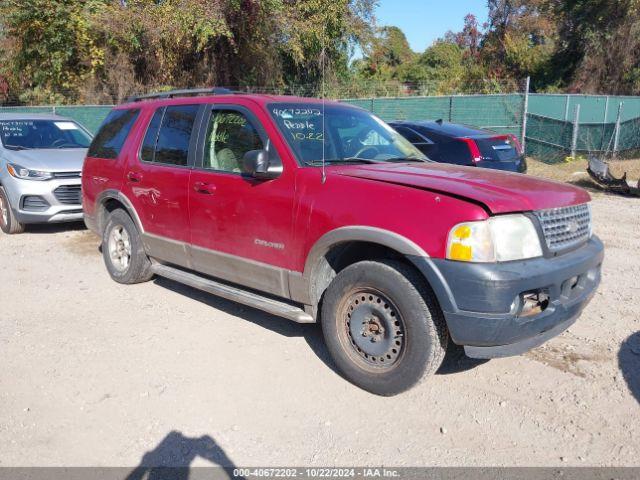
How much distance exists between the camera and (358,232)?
3.68 metres

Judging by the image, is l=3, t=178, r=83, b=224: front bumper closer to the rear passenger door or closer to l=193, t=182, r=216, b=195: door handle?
the rear passenger door

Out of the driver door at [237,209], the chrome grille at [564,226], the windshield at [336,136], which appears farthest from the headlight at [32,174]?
the chrome grille at [564,226]

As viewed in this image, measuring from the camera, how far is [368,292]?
A: 377 centimetres

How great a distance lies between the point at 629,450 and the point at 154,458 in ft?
8.71

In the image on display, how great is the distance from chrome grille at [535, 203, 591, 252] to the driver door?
173 cm

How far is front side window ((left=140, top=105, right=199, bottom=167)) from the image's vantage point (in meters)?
5.16

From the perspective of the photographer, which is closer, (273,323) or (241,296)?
(241,296)

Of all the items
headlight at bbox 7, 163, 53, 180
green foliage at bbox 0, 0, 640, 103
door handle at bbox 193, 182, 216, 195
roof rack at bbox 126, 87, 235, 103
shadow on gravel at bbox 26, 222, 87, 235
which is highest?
green foliage at bbox 0, 0, 640, 103

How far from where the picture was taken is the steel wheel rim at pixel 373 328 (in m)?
3.67

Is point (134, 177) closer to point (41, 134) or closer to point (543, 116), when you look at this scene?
point (41, 134)

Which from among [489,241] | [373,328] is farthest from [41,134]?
[489,241]

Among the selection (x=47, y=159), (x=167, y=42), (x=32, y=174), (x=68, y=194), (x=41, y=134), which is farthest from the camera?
(x=167, y=42)

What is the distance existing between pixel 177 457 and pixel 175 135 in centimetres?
309

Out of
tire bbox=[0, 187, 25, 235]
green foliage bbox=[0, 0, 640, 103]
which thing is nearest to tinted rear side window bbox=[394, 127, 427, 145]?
tire bbox=[0, 187, 25, 235]
